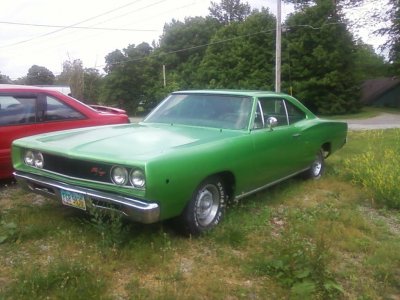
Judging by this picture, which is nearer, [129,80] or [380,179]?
[380,179]

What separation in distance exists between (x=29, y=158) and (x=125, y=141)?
1001 millimetres

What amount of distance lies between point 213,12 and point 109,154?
218ft

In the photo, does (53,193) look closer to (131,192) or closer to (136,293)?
(131,192)

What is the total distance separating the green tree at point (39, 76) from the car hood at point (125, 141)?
57108mm

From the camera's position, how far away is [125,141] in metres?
3.86

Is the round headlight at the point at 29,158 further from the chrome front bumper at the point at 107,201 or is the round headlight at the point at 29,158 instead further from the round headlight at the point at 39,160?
the chrome front bumper at the point at 107,201

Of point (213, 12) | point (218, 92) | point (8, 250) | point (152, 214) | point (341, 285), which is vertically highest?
point (213, 12)

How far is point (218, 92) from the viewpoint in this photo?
5.00 m

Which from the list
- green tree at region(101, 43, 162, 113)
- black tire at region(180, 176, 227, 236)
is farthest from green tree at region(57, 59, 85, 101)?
black tire at region(180, 176, 227, 236)

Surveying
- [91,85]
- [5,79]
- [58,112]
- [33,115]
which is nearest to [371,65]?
[91,85]

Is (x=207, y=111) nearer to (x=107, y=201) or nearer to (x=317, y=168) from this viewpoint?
(x=107, y=201)

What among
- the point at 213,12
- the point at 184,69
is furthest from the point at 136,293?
the point at 213,12

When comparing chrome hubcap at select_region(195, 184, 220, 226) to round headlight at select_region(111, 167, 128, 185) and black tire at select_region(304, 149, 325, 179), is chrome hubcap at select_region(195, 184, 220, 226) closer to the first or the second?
round headlight at select_region(111, 167, 128, 185)

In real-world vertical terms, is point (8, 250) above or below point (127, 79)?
below
